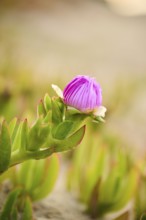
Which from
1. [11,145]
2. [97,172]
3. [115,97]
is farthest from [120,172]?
[115,97]

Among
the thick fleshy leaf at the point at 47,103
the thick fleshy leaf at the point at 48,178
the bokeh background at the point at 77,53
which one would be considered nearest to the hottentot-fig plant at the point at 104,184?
the thick fleshy leaf at the point at 48,178

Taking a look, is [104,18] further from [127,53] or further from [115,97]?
[115,97]

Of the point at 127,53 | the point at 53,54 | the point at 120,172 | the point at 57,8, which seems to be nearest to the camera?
the point at 120,172

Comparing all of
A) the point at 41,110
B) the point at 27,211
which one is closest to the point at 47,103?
the point at 41,110

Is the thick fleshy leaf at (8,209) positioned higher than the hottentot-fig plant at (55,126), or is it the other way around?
the hottentot-fig plant at (55,126)

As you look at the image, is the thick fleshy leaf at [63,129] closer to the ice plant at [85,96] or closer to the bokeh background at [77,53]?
the ice plant at [85,96]

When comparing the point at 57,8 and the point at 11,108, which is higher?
the point at 57,8

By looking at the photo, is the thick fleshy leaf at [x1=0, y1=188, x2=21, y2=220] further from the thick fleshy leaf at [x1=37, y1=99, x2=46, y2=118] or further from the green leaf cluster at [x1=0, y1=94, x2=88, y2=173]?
the thick fleshy leaf at [x1=37, y1=99, x2=46, y2=118]
